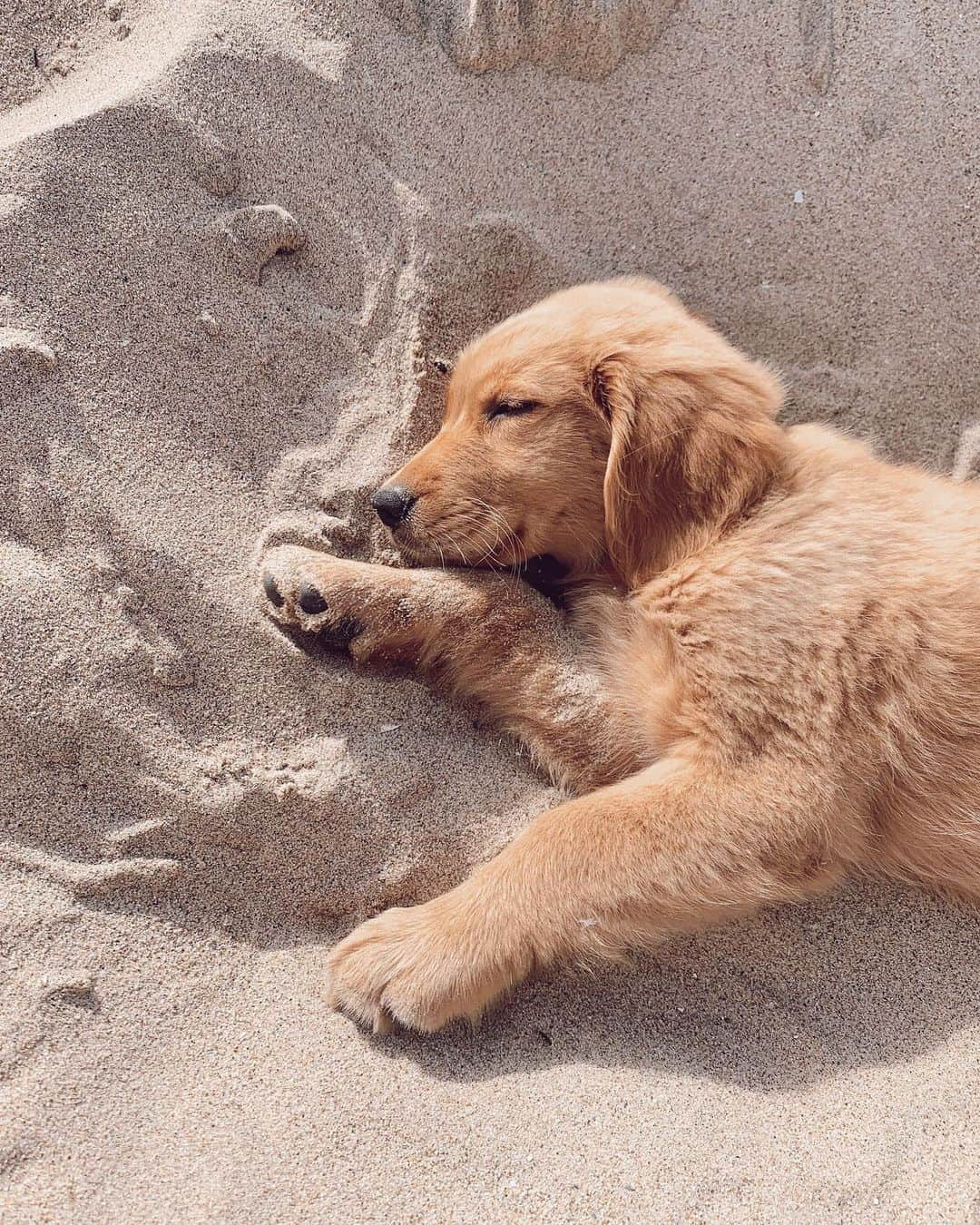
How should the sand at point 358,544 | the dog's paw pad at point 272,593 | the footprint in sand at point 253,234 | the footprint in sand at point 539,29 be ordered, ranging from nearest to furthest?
the sand at point 358,544, the dog's paw pad at point 272,593, the footprint in sand at point 253,234, the footprint in sand at point 539,29

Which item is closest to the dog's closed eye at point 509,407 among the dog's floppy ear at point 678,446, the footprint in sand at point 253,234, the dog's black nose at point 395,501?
the dog's floppy ear at point 678,446

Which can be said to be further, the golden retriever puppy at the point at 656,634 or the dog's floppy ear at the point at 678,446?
the dog's floppy ear at the point at 678,446

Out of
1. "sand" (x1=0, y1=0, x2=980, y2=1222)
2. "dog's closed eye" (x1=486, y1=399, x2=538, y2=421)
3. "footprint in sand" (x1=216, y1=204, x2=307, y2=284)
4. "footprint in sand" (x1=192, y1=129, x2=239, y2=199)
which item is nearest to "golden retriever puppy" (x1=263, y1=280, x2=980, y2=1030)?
"dog's closed eye" (x1=486, y1=399, x2=538, y2=421)

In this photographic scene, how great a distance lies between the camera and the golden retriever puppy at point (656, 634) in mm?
2844

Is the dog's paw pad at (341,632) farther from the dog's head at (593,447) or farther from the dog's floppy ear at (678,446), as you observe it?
the dog's floppy ear at (678,446)

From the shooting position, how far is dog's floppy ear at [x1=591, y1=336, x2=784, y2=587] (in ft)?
9.96

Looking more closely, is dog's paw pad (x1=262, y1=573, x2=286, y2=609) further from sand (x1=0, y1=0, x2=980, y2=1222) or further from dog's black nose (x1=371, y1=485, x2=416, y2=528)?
dog's black nose (x1=371, y1=485, x2=416, y2=528)

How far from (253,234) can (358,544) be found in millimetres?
1131

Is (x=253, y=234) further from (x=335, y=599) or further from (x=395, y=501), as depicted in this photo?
(x=335, y=599)

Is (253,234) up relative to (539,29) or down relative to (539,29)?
down

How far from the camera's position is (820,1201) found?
2559mm

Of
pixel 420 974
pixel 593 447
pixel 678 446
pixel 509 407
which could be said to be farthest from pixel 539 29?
pixel 420 974

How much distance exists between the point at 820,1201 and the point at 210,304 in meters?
3.27

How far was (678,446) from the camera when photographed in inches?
120
